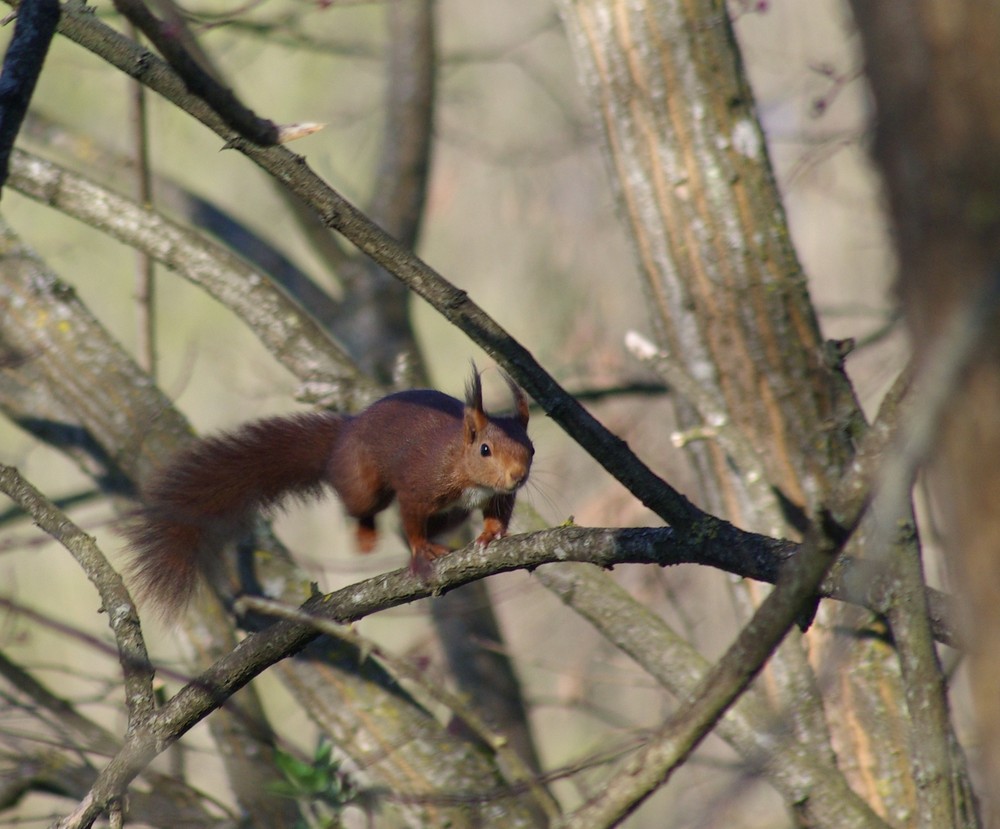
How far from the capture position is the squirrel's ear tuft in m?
2.35

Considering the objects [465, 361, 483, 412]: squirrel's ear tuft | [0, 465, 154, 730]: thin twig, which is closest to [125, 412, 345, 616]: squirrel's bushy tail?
[465, 361, 483, 412]: squirrel's ear tuft

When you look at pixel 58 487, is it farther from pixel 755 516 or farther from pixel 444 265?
pixel 755 516

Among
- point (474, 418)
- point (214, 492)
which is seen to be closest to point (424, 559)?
point (474, 418)

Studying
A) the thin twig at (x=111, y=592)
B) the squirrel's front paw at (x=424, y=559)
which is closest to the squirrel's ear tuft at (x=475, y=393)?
the squirrel's front paw at (x=424, y=559)

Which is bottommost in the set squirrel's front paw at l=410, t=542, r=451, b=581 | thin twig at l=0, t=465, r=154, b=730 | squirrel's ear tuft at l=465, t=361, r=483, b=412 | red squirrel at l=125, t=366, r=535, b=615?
thin twig at l=0, t=465, r=154, b=730

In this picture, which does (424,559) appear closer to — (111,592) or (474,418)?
(474,418)

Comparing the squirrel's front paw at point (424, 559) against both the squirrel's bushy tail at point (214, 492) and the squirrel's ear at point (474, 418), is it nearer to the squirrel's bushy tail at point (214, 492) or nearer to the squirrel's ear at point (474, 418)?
the squirrel's ear at point (474, 418)

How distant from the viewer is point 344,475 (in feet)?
8.86

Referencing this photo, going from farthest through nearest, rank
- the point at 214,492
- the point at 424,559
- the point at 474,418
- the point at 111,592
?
1. the point at 214,492
2. the point at 474,418
3. the point at 424,559
4. the point at 111,592

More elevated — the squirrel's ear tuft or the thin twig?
the squirrel's ear tuft

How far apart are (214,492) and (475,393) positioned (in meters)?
0.74

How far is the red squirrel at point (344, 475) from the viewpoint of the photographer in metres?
2.48

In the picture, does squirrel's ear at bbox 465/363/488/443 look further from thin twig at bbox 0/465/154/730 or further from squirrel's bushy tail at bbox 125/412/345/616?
thin twig at bbox 0/465/154/730

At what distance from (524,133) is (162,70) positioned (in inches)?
262
